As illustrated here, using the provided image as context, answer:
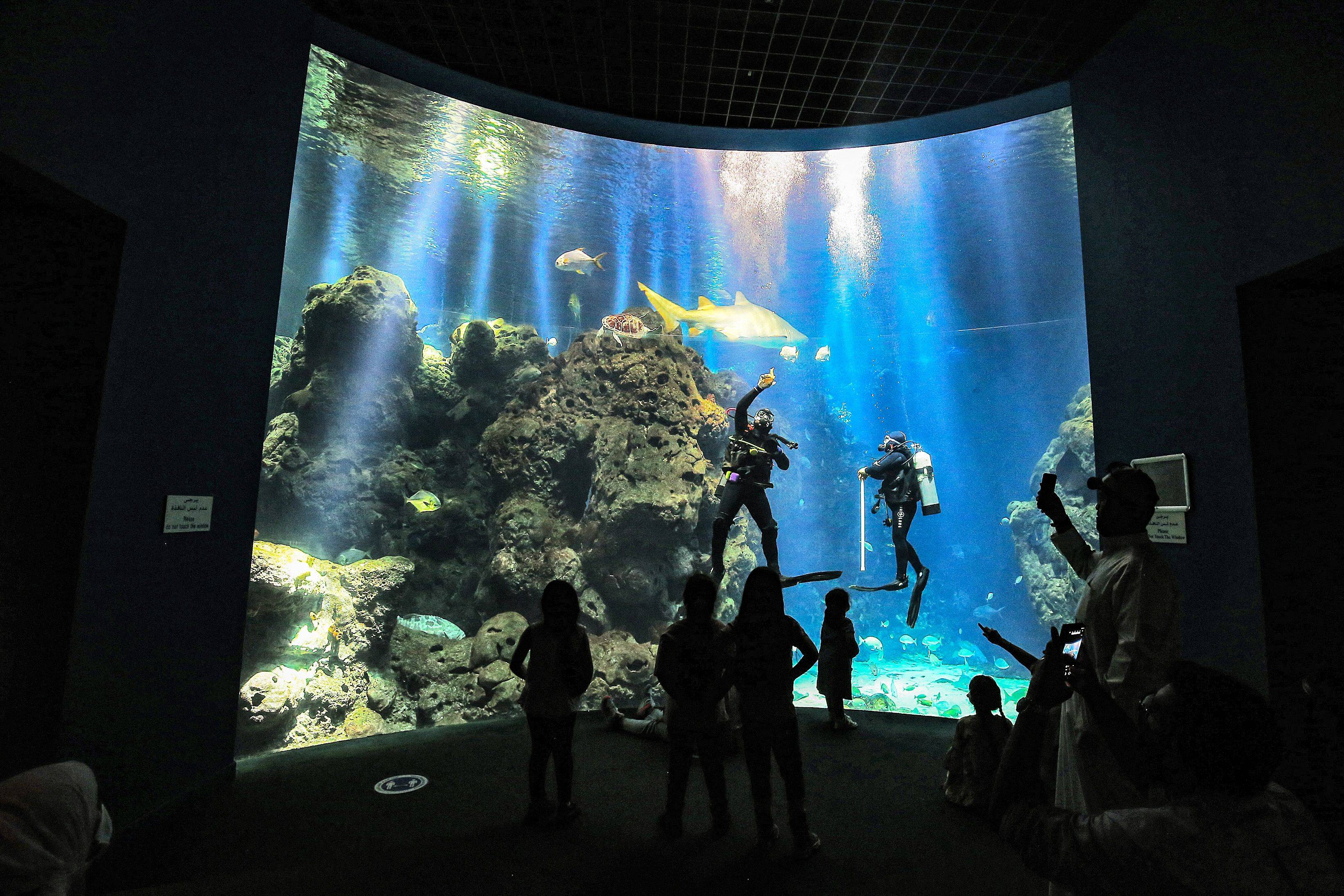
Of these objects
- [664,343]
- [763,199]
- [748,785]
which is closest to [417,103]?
[664,343]

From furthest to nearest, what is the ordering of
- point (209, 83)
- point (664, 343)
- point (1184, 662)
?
point (664, 343)
point (209, 83)
point (1184, 662)

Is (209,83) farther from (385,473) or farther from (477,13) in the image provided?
(385,473)

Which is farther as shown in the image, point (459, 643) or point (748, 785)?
point (459, 643)

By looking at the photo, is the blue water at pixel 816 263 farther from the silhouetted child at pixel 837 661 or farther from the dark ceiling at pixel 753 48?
the silhouetted child at pixel 837 661

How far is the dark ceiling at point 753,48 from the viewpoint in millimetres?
4652

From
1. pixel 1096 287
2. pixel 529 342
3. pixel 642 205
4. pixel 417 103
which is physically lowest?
pixel 1096 287

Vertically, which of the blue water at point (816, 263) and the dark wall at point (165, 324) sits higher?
the blue water at point (816, 263)

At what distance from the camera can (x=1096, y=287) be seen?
14.1 feet

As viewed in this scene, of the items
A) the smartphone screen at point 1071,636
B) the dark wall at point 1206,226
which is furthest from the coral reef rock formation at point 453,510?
the smartphone screen at point 1071,636

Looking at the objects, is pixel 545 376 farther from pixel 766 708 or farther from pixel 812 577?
pixel 766 708

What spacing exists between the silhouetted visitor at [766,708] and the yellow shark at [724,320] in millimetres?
8252

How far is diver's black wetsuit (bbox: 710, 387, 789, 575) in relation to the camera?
6504mm

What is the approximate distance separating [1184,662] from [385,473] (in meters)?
12.6

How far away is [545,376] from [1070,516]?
1560cm
